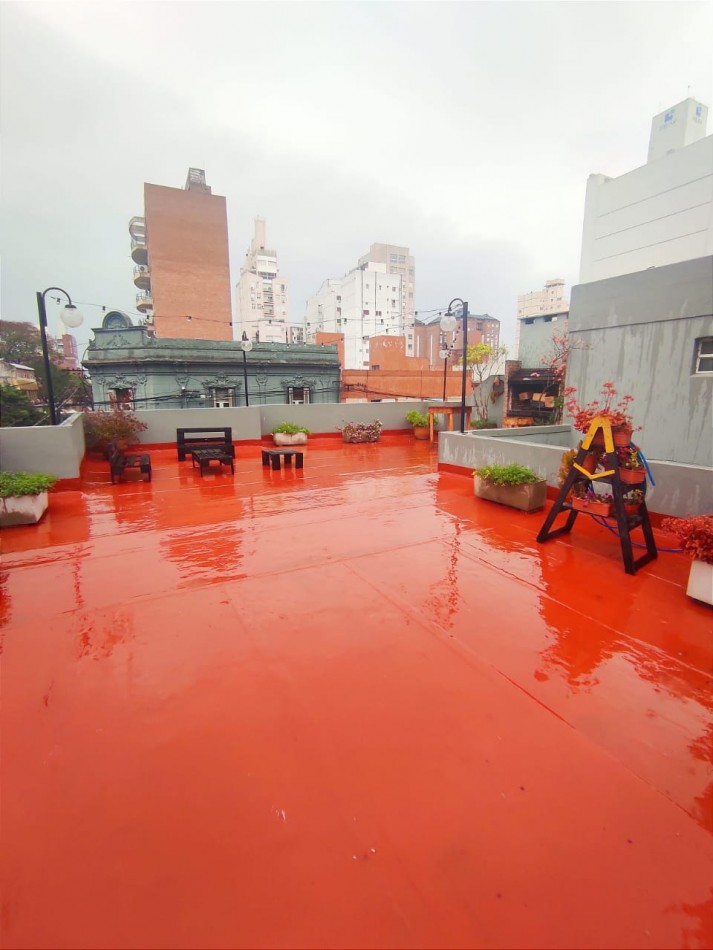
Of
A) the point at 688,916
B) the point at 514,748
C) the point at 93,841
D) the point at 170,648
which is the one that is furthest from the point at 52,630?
the point at 688,916

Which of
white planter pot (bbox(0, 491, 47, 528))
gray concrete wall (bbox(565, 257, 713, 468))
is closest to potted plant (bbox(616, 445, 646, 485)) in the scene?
gray concrete wall (bbox(565, 257, 713, 468))

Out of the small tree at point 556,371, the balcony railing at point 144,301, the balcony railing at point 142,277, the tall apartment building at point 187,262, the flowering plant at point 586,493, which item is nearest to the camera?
the flowering plant at point 586,493

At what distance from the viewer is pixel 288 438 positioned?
470 inches

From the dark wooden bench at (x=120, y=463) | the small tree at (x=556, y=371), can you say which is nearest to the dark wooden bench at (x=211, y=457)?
the dark wooden bench at (x=120, y=463)

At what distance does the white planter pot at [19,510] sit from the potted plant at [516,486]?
20.1ft

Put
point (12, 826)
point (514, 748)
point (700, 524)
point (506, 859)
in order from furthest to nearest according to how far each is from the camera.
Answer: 1. point (700, 524)
2. point (514, 748)
3. point (12, 826)
4. point (506, 859)

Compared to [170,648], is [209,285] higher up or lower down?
higher up

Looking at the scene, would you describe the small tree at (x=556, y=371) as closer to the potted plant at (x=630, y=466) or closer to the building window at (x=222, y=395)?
the potted plant at (x=630, y=466)

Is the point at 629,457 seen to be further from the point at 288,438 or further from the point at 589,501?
the point at 288,438

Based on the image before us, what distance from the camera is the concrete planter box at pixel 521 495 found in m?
5.87

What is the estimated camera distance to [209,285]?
3219cm

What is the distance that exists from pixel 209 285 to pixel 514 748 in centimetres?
3593

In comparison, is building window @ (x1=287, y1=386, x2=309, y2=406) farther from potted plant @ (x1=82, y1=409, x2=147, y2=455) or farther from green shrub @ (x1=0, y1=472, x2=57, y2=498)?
green shrub @ (x1=0, y1=472, x2=57, y2=498)

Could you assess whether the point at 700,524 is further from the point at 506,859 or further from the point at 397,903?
the point at 397,903
